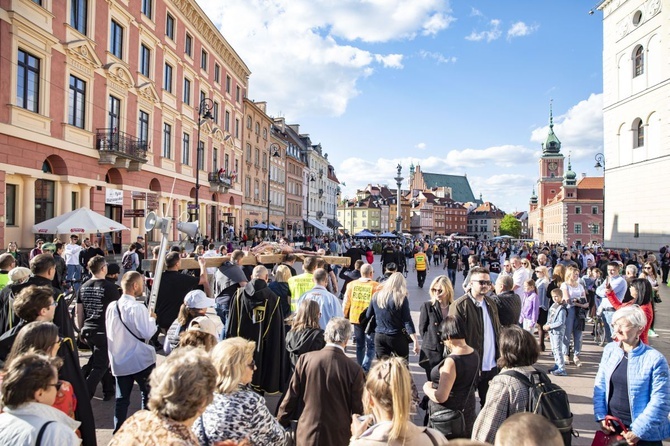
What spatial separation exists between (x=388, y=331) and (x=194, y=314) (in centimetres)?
251

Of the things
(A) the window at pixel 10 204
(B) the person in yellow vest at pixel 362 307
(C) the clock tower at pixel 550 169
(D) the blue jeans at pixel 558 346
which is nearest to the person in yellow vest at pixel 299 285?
(B) the person in yellow vest at pixel 362 307

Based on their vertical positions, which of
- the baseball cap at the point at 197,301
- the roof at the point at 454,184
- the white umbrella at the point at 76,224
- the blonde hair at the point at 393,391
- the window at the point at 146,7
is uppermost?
the roof at the point at 454,184

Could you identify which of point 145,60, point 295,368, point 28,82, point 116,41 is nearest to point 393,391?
point 295,368

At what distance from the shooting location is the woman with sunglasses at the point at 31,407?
2258 mm

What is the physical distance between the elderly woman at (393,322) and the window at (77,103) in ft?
62.6

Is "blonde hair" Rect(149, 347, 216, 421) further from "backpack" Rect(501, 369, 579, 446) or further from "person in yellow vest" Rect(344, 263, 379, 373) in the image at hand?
"person in yellow vest" Rect(344, 263, 379, 373)

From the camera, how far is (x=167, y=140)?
28125mm

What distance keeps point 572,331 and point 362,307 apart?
4.35 meters

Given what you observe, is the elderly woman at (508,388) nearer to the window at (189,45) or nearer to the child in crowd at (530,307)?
the child in crowd at (530,307)

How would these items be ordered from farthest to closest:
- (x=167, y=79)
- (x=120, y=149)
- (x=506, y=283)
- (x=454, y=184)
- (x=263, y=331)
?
(x=454, y=184) → (x=167, y=79) → (x=120, y=149) → (x=506, y=283) → (x=263, y=331)

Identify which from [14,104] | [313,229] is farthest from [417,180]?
[14,104]

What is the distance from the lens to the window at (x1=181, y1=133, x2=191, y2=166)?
3041 centimetres

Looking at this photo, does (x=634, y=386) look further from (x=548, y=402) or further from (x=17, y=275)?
(x=17, y=275)

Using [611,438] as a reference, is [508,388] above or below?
above
